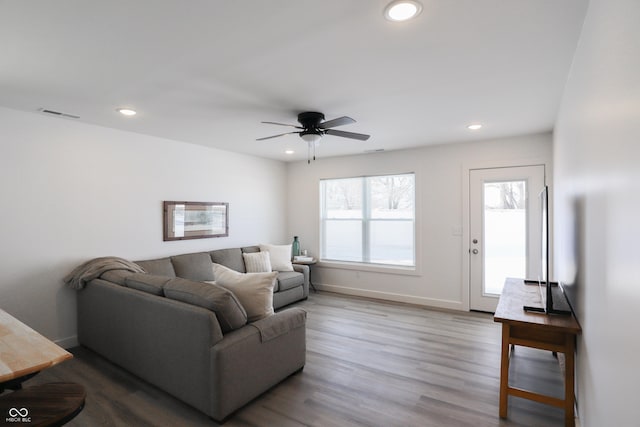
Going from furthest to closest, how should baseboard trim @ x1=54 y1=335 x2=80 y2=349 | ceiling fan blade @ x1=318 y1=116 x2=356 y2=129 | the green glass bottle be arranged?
the green glass bottle
baseboard trim @ x1=54 y1=335 x2=80 y2=349
ceiling fan blade @ x1=318 y1=116 x2=356 y2=129

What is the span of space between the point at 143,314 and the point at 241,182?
3.12 m

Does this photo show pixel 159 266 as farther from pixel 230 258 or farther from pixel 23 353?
pixel 23 353

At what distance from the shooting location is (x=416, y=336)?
3734 millimetres

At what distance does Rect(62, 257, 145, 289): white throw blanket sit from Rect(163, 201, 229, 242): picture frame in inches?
34.3

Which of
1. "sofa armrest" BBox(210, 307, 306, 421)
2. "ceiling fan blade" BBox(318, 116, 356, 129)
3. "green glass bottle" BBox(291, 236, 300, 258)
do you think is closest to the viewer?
"sofa armrest" BBox(210, 307, 306, 421)

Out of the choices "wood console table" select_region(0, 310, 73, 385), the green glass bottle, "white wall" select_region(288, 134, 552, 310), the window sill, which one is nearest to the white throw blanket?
"wood console table" select_region(0, 310, 73, 385)

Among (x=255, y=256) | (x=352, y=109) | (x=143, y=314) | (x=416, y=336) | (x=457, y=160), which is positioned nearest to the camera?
(x=143, y=314)

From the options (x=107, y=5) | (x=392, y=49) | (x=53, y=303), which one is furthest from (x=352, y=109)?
(x=53, y=303)

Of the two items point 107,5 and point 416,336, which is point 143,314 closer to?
point 107,5

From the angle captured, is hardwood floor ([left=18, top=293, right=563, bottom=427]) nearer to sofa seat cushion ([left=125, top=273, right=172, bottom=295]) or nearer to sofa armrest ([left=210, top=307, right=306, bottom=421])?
sofa armrest ([left=210, top=307, right=306, bottom=421])

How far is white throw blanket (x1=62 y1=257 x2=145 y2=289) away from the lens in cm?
329

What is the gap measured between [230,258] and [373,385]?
2961mm

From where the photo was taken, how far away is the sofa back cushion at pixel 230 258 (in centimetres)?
477

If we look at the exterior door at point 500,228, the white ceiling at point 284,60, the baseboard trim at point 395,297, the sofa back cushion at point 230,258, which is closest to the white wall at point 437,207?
the baseboard trim at point 395,297
